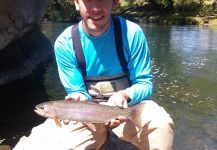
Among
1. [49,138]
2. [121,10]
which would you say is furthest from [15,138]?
[121,10]

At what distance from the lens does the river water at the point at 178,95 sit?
11484 millimetres

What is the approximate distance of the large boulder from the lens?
16.4m

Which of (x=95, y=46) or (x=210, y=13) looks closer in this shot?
(x=95, y=46)

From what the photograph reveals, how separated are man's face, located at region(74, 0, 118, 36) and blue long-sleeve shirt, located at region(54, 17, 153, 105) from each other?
0.13 meters

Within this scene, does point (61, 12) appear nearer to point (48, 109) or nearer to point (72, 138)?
point (72, 138)

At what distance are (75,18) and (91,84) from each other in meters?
64.6

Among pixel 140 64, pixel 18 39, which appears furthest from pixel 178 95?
pixel 140 64

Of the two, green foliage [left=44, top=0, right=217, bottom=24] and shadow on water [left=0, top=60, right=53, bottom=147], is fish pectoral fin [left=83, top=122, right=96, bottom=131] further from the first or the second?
green foliage [left=44, top=0, right=217, bottom=24]

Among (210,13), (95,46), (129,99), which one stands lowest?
(210,13)

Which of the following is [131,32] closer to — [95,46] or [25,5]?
[95,46]

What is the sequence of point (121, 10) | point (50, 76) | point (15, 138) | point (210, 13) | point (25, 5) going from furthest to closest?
point (121, 10) → point (210, 13) → point (50, 76) → point (25, 5) → point (15, 138)

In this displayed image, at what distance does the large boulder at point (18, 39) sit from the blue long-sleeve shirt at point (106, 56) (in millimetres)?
9865

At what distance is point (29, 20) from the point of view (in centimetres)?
1930

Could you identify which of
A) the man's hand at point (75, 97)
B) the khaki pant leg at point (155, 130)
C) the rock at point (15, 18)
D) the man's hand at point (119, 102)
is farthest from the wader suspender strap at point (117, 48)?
the rock at point (15, 18)
